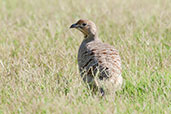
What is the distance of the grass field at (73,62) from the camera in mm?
4066

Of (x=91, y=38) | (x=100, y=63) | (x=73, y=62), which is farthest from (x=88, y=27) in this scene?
(x=100, y=63)

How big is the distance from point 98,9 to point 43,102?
259 inches

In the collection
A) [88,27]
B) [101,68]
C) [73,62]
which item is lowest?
[73,62]

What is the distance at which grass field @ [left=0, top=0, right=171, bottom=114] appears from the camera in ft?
13.3

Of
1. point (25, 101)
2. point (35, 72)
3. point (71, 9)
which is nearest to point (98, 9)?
point (71, 9)

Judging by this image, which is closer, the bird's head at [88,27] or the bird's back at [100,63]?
the bird's back at [100,63]

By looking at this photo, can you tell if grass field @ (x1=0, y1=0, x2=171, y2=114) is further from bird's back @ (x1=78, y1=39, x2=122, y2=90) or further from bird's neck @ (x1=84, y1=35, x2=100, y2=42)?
bird's neck @ (x1=84, y1=35, x2=100, y2=42)

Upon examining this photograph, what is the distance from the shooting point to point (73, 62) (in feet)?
19.0

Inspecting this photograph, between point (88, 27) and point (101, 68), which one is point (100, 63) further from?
point (88, 27)

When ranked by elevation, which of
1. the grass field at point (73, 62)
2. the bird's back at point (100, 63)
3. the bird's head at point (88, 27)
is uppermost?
the bird's head at point (88, 27)

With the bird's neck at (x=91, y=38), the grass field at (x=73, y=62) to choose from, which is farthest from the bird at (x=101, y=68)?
the bird's neck at (x=91, y=38)

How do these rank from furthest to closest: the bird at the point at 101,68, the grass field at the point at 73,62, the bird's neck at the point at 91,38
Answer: the bird's neck at the point at 91,38, the bird at the point at 101,68, the grass field at the point at 73,62

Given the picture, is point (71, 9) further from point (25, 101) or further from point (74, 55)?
point (25, 101)

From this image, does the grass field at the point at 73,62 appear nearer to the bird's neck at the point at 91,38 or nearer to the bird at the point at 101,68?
the bird at the point at 101,68
